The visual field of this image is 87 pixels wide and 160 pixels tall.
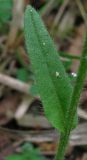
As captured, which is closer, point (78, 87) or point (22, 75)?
point (78, 87)

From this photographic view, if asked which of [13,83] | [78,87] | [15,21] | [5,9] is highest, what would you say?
[78,87]

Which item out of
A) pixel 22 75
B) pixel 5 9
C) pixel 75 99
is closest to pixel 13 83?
pixel 22 75

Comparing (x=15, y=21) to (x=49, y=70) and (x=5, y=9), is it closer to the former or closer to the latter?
(x=5, y=9)

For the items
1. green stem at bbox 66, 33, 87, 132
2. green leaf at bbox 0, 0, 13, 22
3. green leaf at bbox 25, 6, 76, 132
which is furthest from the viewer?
green leaf at bbox 0, 0, 13, 22

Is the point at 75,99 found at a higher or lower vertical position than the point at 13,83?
higher

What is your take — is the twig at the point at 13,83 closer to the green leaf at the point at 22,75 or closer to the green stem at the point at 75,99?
the green leaf at the point at 22,75

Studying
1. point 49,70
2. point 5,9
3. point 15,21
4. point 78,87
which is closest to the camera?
point 78,87

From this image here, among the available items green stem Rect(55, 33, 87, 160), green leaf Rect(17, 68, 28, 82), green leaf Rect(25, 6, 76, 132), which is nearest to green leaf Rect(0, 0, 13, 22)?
green leaf Rect(17, 68, 28, 82)

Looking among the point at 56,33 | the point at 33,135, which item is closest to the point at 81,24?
the point at 56,33

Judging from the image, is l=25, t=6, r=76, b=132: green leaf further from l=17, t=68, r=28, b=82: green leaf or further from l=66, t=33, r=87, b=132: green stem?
l=17, t=68, r=28, b=82: green leaf
